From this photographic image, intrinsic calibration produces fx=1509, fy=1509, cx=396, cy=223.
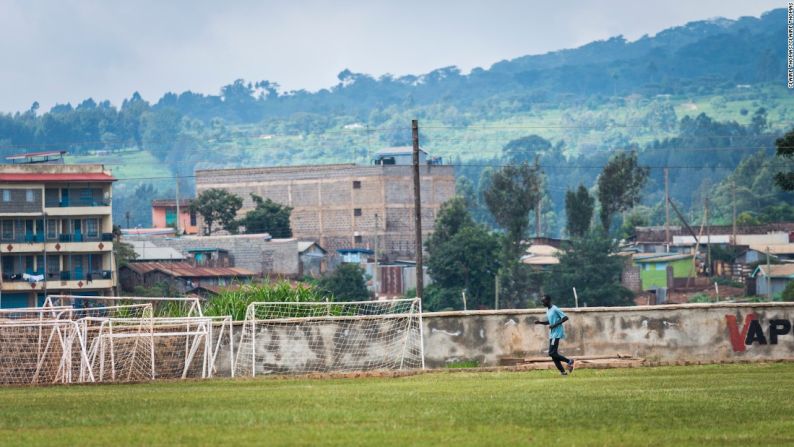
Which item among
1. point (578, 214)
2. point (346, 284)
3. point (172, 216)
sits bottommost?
point (346, 284)

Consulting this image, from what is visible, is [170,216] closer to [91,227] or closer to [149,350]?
[91,227]

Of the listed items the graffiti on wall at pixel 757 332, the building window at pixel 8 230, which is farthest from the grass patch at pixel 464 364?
the building window at pixel 8 230

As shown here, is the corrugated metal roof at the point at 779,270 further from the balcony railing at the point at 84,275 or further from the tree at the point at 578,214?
the balcony railing at the point at 84,275

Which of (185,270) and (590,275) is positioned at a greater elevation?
(185,270)

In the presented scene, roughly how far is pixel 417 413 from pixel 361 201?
144346 millimetres

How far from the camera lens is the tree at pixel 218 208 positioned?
489 feet

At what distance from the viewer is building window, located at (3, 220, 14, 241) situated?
303 ft

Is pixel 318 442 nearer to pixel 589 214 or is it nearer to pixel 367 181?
pixel 589 214

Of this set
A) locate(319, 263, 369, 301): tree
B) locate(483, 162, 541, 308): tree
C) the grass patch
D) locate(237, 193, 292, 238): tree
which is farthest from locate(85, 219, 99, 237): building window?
the grass patch

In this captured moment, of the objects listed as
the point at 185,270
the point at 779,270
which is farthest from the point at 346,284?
the point at 779,270

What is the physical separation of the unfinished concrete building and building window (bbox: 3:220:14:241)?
69.2 meters

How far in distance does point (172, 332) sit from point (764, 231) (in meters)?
126

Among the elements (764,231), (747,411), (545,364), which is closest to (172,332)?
(545,364)

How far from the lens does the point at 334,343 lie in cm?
3659
